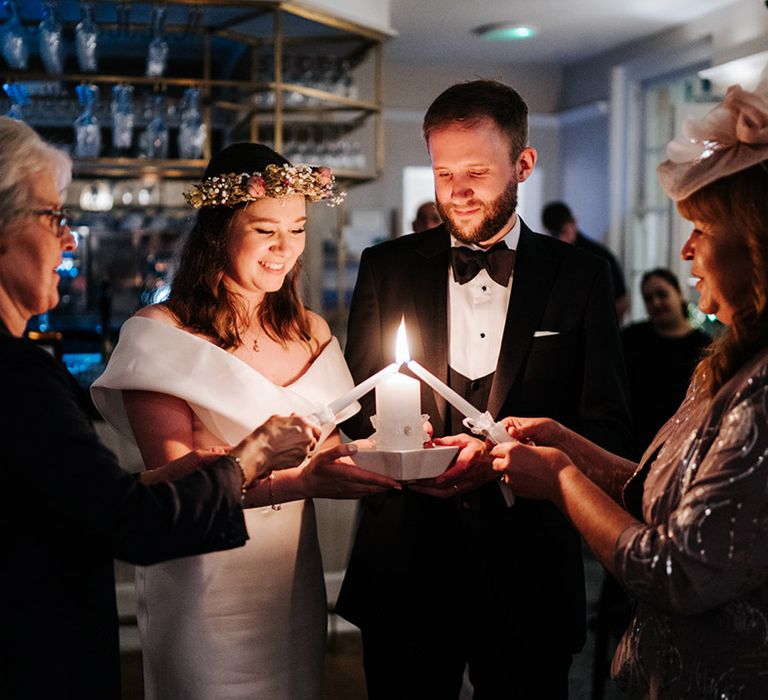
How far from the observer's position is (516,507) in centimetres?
224

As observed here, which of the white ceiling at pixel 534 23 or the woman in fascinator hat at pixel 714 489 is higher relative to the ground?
the white ceiling at pixel 534 23

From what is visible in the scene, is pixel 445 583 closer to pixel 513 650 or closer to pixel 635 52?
pixel 513 650

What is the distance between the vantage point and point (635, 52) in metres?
8.18

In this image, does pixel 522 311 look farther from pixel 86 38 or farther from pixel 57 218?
pixel 86 38

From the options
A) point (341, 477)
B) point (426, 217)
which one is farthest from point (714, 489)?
point (426, 217)

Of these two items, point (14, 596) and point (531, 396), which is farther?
point (531, 396)

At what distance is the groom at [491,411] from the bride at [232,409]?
0.51 feet

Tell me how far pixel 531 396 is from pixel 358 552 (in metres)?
0.53

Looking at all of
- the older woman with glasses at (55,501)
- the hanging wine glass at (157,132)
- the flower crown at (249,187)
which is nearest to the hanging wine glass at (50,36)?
the hanging wine glass at (157,132)

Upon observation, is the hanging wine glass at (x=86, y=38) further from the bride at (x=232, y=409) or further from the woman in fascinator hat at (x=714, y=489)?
the woman in fascinator hat at (x=714, y=489)

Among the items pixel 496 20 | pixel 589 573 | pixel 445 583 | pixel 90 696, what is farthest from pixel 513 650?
pixel 496 20

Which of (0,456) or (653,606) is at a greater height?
(0,456)

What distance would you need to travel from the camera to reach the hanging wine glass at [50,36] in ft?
16.9

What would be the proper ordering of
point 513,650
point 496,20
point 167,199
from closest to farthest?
point 513,650 → point 496,20 → point 167,199
